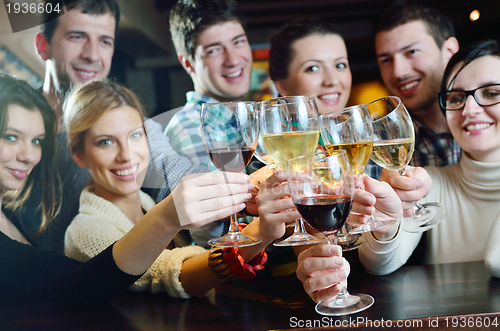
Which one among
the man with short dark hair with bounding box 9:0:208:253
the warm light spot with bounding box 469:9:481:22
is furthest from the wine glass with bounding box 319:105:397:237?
the warm light spot with bounding box 469:9:481:22

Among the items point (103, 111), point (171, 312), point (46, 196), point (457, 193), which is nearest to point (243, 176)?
point (171, 312)

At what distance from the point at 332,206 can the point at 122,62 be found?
118cm

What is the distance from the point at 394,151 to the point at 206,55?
96cm

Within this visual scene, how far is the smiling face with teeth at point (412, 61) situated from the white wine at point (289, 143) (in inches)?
44.5

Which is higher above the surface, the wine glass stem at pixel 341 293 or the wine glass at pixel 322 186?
the wine glass at pixel 322 186

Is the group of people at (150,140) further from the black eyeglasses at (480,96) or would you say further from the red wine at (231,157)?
the red wine at (231,157)

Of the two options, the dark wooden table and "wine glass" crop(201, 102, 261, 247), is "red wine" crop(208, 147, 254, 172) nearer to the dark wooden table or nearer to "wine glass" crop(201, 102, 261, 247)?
"wine glass" crop(201, 102, 261, 247)

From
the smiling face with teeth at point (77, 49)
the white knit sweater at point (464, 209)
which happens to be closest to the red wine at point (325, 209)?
the white knit sweater at point (464, 209)

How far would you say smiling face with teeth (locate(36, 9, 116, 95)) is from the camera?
152cm

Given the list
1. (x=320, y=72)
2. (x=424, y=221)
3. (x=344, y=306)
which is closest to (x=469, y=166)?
(x=424, y=221)

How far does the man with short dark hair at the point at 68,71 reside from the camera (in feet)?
5.00

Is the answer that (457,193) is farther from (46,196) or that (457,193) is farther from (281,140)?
(46,196)

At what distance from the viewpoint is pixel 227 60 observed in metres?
1.67

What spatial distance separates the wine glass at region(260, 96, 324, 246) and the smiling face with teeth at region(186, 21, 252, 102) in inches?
33.1
